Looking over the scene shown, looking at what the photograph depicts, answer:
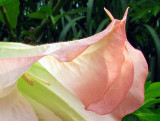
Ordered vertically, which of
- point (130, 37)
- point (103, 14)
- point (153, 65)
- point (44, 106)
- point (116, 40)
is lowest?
point (153, 65)

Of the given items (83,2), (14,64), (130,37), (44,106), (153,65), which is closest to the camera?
(14,64)

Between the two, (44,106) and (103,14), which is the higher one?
(44,106)

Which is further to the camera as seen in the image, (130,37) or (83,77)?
(130,37)

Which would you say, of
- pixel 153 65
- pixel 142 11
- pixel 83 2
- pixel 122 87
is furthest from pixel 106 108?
pixel 83 2

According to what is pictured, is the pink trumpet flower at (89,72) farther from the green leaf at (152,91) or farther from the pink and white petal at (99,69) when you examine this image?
the green leaf at (152,91)

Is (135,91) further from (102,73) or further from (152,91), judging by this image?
(152,91)

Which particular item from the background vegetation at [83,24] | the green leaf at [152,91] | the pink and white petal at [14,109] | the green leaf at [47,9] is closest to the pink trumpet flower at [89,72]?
the pink and white petal at [14,109]

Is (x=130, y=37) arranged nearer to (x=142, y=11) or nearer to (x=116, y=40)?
(x=142, y=11)
